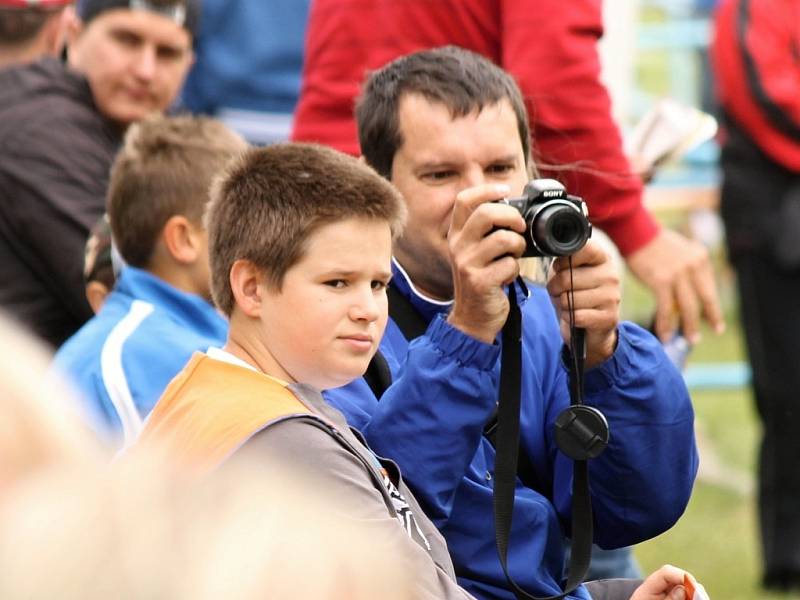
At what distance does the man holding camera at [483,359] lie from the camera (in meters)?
2.46

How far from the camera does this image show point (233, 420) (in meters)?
2.26

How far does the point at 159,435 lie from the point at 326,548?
4.49 ft

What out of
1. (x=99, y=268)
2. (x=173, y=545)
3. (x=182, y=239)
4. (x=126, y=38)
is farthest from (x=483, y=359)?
(x=126, y=38)

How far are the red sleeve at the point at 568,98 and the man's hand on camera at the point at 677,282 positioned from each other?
0.35ft

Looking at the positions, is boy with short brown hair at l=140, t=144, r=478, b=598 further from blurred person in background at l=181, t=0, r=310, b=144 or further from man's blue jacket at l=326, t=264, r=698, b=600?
blurred person in background at l=181, t=0, r=310, b=144

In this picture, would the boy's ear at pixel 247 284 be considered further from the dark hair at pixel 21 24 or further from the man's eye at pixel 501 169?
the dark hair at pixel 21 24

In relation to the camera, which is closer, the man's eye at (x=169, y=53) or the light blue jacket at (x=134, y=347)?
the light blue jacket at (x=134, y=347)

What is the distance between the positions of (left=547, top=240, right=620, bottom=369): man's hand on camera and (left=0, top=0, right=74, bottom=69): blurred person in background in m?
2.39

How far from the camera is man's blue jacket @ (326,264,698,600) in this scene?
97.0 inches

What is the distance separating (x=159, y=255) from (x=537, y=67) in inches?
37.1

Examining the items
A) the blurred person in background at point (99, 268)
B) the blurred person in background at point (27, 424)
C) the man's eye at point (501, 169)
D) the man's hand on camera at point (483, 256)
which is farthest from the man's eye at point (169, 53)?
the blurred person in background at point (27, 424)

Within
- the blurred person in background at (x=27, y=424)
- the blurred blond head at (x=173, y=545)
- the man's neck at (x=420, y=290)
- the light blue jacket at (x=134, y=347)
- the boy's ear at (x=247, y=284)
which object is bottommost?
the light blue jacket at (x=134, y=347)

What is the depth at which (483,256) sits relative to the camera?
7.96ft

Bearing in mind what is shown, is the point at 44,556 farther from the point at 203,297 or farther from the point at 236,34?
the point at 236,34
